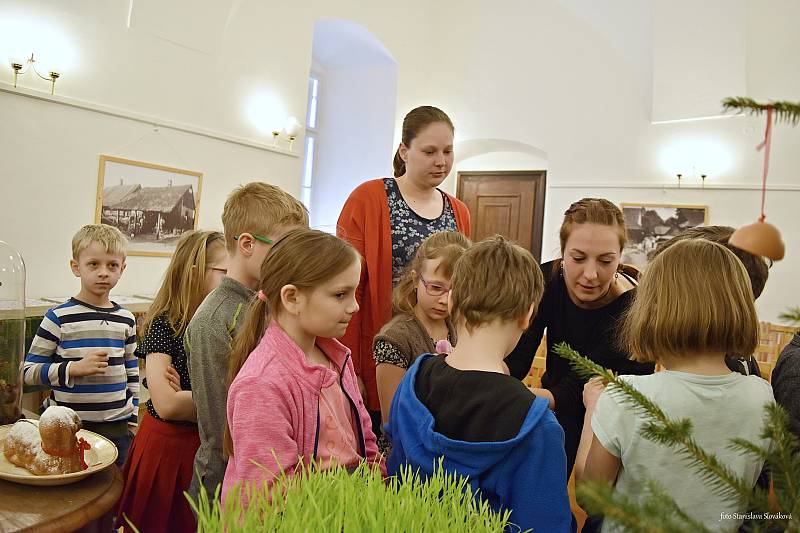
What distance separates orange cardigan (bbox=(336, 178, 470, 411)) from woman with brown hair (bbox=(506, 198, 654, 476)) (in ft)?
2.01

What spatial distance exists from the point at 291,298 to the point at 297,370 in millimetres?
183

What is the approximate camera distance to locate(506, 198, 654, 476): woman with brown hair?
1863mm

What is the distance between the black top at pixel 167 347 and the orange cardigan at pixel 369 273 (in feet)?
1.95

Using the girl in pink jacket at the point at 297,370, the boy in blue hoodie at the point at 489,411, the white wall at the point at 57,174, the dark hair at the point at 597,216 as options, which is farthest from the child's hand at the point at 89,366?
the white wall at the point at 57,174

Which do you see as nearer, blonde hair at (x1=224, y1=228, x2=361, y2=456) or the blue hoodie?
the blue hoodie

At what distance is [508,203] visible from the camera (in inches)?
371

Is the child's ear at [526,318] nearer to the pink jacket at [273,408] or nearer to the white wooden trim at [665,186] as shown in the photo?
the pink jacket at [273,408]

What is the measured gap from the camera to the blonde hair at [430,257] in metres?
2.04

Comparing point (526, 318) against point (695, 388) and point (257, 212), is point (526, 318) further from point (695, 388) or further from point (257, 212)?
point (257, 212)

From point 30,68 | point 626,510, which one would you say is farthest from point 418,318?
point 30,68

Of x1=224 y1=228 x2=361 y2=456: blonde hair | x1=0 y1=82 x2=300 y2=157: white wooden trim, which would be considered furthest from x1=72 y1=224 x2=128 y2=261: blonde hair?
x1=0 y1=82 x2=300 y2=157: white wooden trim

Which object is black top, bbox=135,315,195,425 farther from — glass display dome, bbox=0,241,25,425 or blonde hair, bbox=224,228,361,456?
blonde hair, bbox=224,228,361,456

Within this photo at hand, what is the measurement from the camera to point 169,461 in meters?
1.98

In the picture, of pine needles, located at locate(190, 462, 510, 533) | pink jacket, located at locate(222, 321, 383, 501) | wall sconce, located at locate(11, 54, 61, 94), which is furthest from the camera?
wall sconce, located at locate(11, 54, 61, 94)
